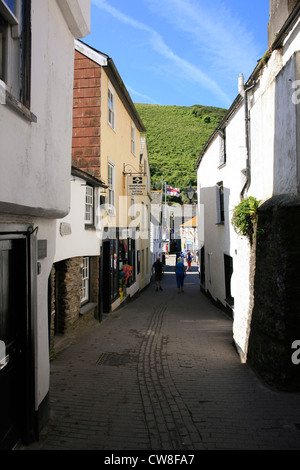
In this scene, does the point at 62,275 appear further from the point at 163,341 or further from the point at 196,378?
the point at 196,378

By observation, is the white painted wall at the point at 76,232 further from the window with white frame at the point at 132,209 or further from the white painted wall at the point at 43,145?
the window with white frame at the point at 132,209

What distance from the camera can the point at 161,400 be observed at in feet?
17.1

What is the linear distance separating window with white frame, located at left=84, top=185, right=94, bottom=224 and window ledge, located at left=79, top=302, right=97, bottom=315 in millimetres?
2450

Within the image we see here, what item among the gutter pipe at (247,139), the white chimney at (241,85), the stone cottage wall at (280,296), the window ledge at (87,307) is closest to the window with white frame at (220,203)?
the white chimney at (241,85)

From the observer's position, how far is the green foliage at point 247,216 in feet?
22.5

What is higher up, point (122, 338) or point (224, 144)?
point (224, 144)

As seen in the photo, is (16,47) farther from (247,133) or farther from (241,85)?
(241,85)

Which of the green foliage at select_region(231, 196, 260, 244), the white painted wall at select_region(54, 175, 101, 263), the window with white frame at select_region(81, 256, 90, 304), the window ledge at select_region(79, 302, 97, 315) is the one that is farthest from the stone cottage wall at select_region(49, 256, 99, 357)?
the green foliage at select_region(231, 196, 260, 244)

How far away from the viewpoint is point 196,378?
20.3 feet

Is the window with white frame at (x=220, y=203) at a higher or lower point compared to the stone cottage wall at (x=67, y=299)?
higher

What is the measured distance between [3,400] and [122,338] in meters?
5.78

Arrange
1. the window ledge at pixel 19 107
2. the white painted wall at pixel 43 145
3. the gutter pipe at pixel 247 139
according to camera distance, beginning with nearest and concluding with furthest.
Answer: the window ledge at pixel 19 107
the white painted wall at pixel 43 145
the gutter pipe at pixel 247 139

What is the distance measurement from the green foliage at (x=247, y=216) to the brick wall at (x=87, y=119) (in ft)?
19.1
